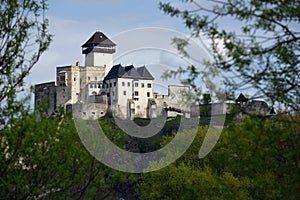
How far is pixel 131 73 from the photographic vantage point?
88.9 meters

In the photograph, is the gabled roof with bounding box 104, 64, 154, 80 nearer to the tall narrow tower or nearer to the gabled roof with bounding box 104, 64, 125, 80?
the gabled roof with bounding box 104, 64, 125, 80

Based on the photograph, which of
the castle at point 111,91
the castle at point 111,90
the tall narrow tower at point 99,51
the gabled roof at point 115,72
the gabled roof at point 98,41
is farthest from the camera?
the gabled roof at point 98,41

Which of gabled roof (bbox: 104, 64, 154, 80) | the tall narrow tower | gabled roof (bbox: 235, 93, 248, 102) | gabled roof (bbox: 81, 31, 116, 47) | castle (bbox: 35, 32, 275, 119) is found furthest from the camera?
gabled roof (bbox: 81, 31, 116, 47)

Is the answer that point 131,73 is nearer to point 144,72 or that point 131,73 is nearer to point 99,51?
point 144,72

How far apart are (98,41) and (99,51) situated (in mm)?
2526

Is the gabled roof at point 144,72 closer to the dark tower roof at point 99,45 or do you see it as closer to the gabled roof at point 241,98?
the dark tower roof at point 99,45

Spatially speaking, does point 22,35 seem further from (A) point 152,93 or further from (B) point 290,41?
(A) point 152,93

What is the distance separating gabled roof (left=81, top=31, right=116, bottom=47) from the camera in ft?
321

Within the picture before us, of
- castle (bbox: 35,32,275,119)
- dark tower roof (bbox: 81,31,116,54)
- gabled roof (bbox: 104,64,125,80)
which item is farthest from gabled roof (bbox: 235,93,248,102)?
dark tower roof (bbox: 81,31,116,54)

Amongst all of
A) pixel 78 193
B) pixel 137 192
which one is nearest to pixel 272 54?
pixel 78 193

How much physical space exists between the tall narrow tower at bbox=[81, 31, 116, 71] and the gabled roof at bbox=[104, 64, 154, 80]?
4.36 meters

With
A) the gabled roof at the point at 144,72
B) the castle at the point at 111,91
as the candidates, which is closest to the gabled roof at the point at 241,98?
the castle at the point at 111,91

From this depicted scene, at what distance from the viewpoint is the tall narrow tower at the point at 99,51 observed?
9531 centimetres

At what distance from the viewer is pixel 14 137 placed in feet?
41.6
